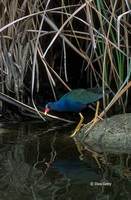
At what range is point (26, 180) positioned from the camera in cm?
328

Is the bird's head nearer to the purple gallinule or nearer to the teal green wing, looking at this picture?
the purple gallinule

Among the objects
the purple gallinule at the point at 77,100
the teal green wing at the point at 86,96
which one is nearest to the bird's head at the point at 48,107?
the purple gallinule at the point at 77,100

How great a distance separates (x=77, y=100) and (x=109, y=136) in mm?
504

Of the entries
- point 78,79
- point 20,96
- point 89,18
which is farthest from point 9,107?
point 89,18

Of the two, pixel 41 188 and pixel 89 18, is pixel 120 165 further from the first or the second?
pixel 89 18

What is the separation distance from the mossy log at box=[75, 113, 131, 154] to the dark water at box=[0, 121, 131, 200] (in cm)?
12

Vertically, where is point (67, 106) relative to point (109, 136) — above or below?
above

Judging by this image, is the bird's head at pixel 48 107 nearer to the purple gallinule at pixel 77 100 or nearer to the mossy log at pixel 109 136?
the purple gallinule at pixel 77 100

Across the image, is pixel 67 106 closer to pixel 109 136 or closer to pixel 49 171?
pixel 109 136

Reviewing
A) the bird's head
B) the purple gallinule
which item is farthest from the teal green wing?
the bird's head

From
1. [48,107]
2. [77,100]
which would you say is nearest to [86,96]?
[77,100]

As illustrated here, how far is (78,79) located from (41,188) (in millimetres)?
2012

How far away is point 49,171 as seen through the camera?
135 inches

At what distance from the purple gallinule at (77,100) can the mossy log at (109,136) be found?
0.65ft
